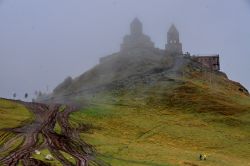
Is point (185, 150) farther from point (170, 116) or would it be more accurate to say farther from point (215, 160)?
point (170, 116)

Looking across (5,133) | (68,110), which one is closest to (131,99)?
(68,110)

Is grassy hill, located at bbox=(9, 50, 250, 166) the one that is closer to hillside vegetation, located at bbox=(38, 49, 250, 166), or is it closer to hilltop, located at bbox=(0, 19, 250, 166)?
hillside vegetation, located at bbox=(38, 49, 250, 166)

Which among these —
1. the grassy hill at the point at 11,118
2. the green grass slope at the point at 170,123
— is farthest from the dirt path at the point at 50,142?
the green grass slope at the point at 170,123

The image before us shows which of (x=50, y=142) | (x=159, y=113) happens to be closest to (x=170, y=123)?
(x=159, y=113)

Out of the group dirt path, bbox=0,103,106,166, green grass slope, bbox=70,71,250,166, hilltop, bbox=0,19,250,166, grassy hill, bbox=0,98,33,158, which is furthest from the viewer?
green grass slope, bbox=70,71,250,166

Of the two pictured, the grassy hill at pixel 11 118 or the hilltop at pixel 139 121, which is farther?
the grassy hill at pixel 11 118

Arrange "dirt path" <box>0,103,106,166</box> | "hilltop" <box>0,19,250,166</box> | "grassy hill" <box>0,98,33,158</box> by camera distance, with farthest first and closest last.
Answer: "grassy hill" <box>0,98,33,158</box>
"hilltop" <box>0,19,250,166</box>
"dirt path" <box>0,103,106,166</box>

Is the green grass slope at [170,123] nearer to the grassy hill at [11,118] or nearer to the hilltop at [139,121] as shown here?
the hilltop at [139,121]

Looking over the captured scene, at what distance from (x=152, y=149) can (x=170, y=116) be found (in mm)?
40272

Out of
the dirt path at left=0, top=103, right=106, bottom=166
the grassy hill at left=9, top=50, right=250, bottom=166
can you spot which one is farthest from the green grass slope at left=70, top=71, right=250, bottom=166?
the dirt path at left=0, top=103, right=106, bottom=166

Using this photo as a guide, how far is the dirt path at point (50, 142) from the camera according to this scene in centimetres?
6300

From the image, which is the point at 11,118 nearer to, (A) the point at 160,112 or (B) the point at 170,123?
(B) the point at 170,123

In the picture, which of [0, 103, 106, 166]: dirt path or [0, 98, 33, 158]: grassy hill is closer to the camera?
[0, 103, 106, 166]: dirt path

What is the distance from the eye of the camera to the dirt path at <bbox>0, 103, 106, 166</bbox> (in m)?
63.0
